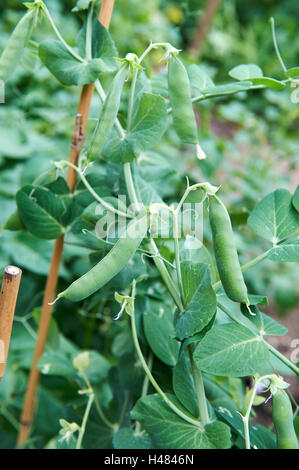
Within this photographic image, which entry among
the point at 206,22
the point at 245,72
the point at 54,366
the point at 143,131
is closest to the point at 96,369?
the point at 54,366

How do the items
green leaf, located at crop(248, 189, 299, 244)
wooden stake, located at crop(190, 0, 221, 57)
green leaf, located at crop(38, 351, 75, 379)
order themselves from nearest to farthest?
green leaf, located at crop(248, 189, 299, 244), green leaf, located at crop(38, 351, 75, 379), wooden stake, located at crop(190, 0, 221, 57)

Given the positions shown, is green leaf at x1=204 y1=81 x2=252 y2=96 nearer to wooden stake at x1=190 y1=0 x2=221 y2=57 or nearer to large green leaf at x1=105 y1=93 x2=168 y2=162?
large green leaf at x1=105 y1=93 x2=168 y2=162

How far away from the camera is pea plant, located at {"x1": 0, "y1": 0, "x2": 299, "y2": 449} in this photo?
1.55 feet

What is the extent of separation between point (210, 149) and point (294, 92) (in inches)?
26.1

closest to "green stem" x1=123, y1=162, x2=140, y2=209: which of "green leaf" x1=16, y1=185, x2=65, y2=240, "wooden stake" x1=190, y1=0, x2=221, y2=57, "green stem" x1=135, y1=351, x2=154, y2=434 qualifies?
"green leaf" x1=16, y1=185, x2=65, y2=240

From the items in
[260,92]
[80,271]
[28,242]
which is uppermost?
[28,242]

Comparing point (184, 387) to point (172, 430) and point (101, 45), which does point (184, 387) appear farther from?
point (101, 45)

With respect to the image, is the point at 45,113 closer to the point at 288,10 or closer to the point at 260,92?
the point at 260,92

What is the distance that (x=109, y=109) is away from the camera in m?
0.50

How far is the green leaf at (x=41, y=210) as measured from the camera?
0.62 m

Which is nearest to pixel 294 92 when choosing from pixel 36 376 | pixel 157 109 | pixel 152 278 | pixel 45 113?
pixel 157 109

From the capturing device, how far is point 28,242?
0.95 metres

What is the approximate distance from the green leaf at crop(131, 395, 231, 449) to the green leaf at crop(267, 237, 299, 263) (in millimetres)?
192

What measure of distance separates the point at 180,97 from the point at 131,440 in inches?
16.5
